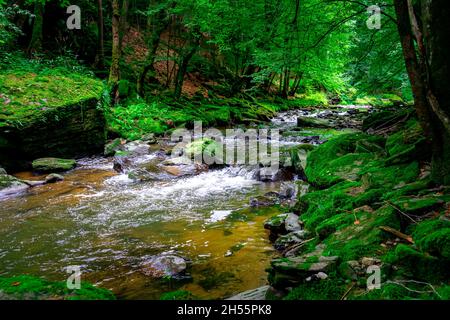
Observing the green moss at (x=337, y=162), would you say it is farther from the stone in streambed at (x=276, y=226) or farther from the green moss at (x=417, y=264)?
the green moss at (x=417, y=264)

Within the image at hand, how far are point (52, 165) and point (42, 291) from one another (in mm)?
7847

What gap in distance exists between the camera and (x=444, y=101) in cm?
400

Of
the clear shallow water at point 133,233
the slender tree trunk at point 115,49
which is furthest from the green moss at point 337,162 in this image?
the slender tree trunk at point 115,49

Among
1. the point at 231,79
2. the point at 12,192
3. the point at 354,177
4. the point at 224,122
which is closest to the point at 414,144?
the point at 354,177

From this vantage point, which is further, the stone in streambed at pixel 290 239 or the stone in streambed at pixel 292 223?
the stone in streambed at pixel 292 223

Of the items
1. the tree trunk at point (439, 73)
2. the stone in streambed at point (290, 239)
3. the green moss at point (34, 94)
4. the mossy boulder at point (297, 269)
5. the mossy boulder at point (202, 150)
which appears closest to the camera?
the mossy boulder at point (297, 269)

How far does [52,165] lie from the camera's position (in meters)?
9.90

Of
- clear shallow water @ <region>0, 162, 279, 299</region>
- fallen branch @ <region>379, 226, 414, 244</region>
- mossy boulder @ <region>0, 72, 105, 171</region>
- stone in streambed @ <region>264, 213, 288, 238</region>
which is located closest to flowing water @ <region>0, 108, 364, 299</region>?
clear shallow water @ <region>0, 162, 279, 299</region>

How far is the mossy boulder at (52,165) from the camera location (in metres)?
9.72

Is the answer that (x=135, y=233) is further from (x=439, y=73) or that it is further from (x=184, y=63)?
(x=184, y=63)

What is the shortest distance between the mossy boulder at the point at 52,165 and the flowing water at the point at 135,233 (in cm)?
50

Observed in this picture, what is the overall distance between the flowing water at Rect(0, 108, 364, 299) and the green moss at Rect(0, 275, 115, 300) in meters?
0.93

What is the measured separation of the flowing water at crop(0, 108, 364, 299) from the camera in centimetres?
433
